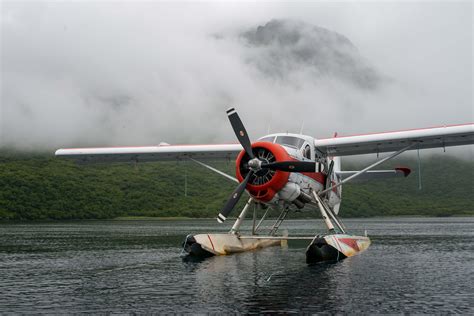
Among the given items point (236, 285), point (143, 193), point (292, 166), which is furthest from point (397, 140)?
point (143, 193)

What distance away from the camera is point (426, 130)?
1734cm

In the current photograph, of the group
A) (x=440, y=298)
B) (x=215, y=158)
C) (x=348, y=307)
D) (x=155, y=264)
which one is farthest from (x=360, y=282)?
(x=215, y=158)

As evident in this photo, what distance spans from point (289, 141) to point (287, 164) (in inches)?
67.5

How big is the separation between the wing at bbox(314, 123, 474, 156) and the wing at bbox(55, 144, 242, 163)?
334cm

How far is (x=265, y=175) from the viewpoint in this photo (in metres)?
15.8

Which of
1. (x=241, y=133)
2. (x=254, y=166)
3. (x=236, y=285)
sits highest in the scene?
(x=241, y=133)

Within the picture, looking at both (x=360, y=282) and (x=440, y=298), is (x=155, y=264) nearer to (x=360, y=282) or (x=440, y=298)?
(x=360, y=282)

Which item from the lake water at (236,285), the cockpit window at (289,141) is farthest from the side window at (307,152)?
the lake water at (236,285)

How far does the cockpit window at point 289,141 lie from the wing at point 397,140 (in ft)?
4.74

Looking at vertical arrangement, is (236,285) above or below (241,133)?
below

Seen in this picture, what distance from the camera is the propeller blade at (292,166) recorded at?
1528 centimetres

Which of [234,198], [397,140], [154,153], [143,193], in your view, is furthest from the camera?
[143,193]

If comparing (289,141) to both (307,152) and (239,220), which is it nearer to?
(307,152)

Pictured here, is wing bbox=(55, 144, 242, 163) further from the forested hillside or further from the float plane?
the forested hillside
